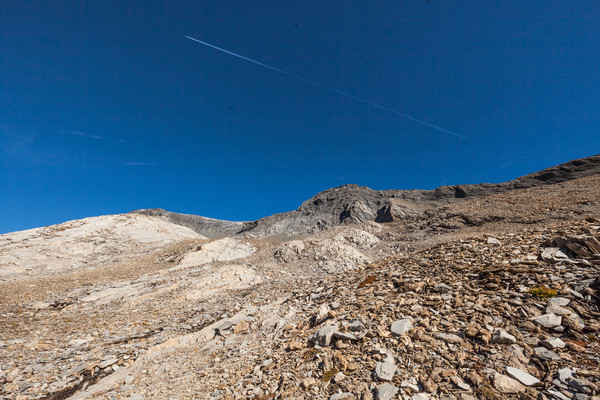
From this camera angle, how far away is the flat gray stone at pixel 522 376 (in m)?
3.71

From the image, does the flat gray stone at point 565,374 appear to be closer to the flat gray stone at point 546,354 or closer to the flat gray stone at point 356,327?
the flat gray stone at point 546,354

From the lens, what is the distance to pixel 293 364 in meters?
5.56

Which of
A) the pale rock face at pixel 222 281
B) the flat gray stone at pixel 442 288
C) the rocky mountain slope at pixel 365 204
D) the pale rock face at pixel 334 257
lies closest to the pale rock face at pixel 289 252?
the pale rock face at pixel 334 257

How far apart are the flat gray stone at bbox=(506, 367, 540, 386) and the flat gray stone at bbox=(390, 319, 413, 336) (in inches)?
68.8

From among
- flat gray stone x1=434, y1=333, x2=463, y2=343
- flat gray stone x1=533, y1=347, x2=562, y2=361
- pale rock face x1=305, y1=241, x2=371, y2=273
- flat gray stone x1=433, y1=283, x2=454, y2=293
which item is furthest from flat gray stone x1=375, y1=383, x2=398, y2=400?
pale rock face x1=305, y1=241, x2=371, y2=273

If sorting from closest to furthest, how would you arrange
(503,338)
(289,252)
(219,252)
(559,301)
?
1. (503,338)
2. (559,301)
3. (289,252)
4. (219,252)

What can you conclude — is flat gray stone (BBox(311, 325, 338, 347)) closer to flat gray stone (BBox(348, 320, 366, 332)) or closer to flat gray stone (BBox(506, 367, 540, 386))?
flat gray stone (BBox(348, 320, 366, 332))

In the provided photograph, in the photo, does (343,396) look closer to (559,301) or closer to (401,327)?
(401,327)

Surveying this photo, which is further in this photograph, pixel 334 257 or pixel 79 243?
pixel 79 243

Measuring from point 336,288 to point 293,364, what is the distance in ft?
12.2

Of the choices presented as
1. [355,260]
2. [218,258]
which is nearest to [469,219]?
[355,260]

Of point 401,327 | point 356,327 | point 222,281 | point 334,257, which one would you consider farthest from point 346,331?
point 334,257

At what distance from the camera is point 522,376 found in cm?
382

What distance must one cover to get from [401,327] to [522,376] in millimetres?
2032
